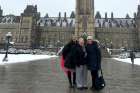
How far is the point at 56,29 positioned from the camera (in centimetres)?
12762

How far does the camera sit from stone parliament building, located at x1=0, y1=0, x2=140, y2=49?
12019 centimetres

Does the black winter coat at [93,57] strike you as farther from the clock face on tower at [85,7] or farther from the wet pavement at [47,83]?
the clock face on tower at [85,7]

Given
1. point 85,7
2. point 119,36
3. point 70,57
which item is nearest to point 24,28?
point 85,7

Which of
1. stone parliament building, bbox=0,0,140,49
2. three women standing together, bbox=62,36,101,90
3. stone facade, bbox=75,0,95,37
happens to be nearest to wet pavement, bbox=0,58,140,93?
three women standing together, bbox=62,36,101,90

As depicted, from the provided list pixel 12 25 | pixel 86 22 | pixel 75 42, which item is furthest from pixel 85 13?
pixel 75 42

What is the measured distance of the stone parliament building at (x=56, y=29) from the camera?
12019 cm

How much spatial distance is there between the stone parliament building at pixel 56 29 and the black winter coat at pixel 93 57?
105 m

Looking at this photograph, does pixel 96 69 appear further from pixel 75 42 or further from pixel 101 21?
pixel 101 21

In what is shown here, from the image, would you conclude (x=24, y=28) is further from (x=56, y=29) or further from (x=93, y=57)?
(x=93, y=57)

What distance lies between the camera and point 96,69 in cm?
945

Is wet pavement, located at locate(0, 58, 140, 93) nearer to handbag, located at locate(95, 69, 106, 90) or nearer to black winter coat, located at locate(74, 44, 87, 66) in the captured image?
handbag, located at locate(95, 69, 106, 90)

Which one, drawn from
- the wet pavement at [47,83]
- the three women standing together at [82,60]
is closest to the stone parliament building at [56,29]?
the wet pavement at [47,83]

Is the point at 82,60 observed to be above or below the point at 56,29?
above

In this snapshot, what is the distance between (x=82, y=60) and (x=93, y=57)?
35cm
